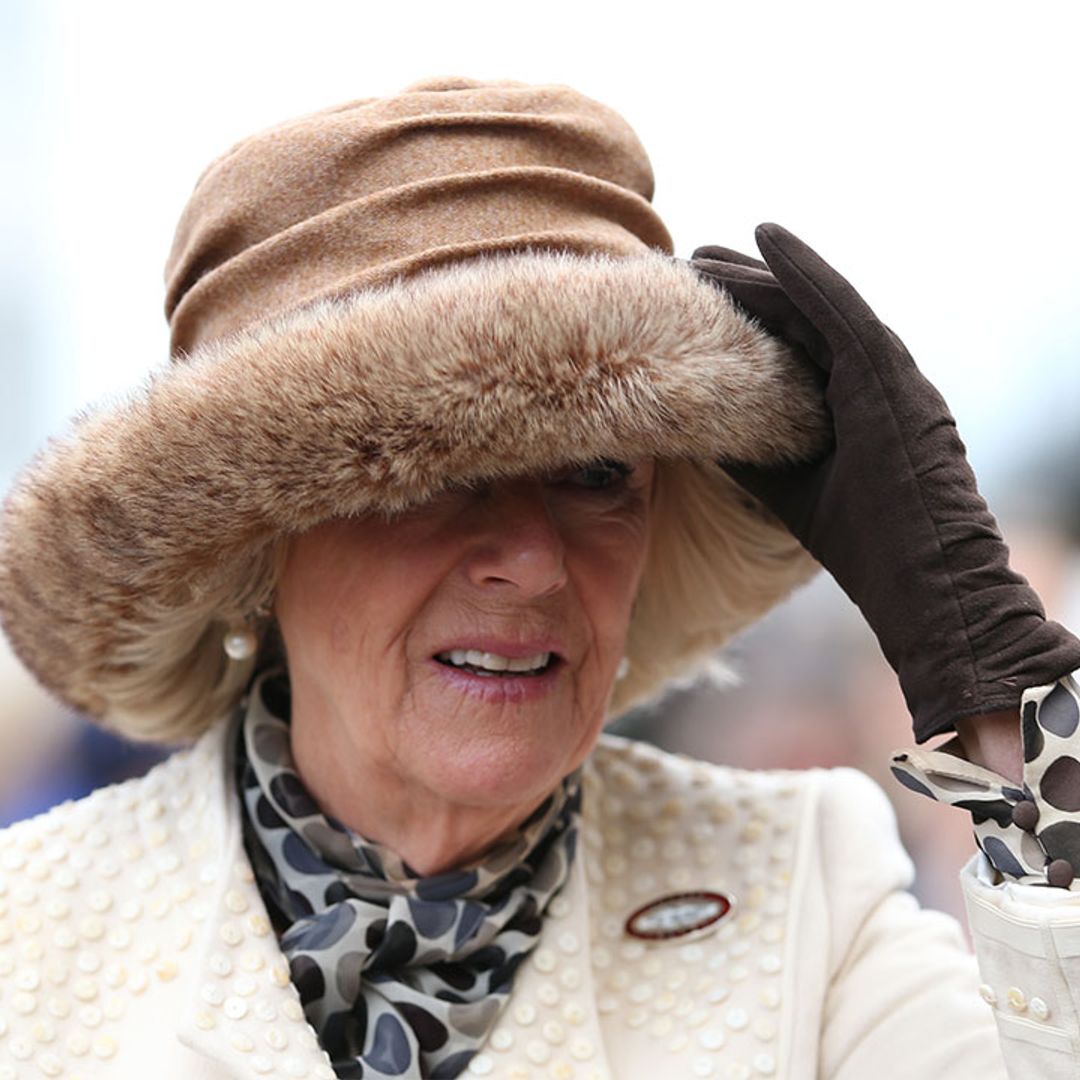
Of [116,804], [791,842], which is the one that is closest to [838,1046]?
[791,842]

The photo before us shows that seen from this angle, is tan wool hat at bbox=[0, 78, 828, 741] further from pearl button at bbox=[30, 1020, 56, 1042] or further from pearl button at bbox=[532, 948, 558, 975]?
pearl button at bbox=[532, 948, 558, 975]

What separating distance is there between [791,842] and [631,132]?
86 centimetres

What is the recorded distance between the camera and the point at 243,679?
5.91 feet

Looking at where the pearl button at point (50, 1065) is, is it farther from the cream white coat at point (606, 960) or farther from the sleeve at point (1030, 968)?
the sleeve at point (1030, 968)

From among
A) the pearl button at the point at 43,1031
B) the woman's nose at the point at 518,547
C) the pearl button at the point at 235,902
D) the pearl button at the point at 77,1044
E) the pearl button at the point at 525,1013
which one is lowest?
the pearl button at the point at 525,1013

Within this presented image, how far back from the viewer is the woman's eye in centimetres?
155

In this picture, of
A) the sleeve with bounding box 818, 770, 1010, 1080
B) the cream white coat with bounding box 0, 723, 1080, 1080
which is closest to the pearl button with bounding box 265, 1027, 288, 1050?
the cream white coat with bounding box 0, 723, 1080, 1080

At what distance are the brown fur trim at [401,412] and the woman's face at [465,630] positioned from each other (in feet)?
0.37

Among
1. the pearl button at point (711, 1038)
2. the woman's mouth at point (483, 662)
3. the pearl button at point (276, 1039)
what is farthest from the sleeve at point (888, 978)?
the pearl button at point (276, 1039)

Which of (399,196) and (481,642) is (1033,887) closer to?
(481,642)

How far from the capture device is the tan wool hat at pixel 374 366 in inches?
51.6

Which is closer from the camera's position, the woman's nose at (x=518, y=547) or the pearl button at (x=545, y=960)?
the woman's nose at (x=518, y=547)

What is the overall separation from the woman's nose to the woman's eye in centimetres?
7

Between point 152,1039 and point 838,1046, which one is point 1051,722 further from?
point 152,1039
